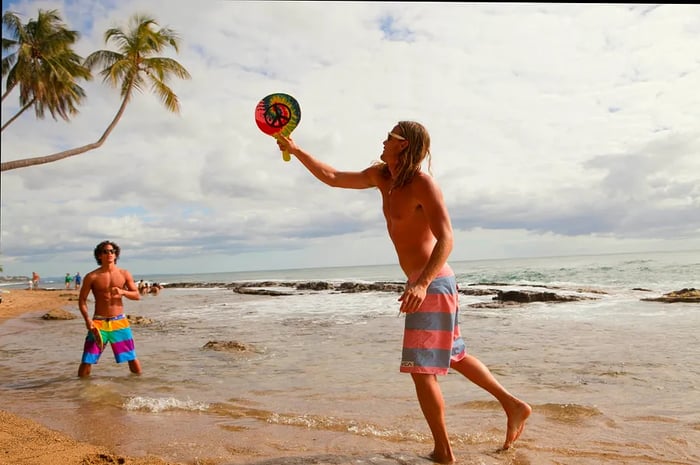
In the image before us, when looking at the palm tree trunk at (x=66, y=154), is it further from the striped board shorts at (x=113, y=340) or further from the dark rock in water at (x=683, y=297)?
the dark rock in water at (x=683, y=297)

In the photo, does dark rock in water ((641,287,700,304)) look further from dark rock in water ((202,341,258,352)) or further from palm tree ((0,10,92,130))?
palm tree ((0,10,92,130))

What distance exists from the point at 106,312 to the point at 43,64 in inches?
643

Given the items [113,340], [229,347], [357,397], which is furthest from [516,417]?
[229,347]

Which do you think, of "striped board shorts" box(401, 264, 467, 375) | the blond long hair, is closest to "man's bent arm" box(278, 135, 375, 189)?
the blond long hair

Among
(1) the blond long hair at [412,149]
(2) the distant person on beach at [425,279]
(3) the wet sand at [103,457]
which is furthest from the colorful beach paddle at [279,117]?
(3) the wet sand at [103,457]

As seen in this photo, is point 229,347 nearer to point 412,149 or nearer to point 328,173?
point 328,173

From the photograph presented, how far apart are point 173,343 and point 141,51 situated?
12.6 meters

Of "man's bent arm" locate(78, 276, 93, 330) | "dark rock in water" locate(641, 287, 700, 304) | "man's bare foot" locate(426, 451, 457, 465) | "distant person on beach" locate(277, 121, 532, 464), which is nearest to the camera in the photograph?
"distant person on beach" locate(277, 121, 532, 464)

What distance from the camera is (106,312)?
6.41 m

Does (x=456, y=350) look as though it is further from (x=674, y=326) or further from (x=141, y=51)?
(x=141, y=51)

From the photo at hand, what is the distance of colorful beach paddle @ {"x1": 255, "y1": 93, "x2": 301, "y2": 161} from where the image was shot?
3.69m

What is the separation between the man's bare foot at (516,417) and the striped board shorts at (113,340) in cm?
485

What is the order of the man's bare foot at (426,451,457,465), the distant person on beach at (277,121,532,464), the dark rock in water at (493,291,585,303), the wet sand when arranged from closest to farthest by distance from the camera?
the distant person on beach at (277,121,532,464) < the man's bare foot at (426,451,457,465) < the wet sand < the dark rock in water at (493,291,585,303)

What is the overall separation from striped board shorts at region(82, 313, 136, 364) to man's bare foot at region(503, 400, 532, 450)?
4846mm
